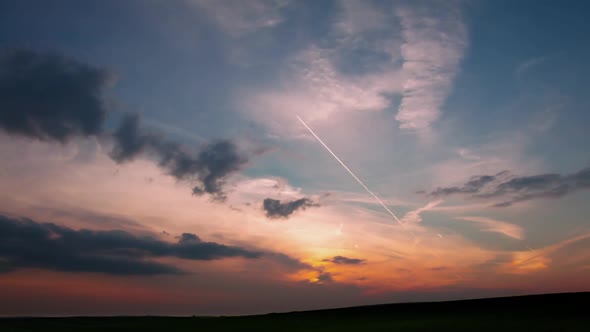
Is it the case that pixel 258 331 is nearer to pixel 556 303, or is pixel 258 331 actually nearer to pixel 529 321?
pixel 529 321

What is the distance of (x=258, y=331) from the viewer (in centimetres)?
3138

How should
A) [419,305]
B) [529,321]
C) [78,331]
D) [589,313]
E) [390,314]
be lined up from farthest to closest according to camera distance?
[419,305]
[390,314]
[78,331]
[589,313]
[529,321]

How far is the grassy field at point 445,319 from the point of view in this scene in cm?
2744

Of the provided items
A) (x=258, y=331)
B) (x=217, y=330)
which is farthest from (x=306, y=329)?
(x=217, y=330)

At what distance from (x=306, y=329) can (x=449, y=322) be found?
1075 cm

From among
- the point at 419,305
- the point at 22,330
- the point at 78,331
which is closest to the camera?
the point at 22,330

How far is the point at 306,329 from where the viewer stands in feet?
106

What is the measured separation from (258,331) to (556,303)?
89.2 ft

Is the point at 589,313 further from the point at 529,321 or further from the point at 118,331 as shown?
the point at 118,331

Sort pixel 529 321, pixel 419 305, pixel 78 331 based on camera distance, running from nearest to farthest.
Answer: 1. pixel 529 321
2. pixel 78 331
3. pixel 419 305

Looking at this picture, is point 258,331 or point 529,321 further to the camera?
point 258,331

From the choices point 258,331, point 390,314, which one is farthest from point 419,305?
point 258,331

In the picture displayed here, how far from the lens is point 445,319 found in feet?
111

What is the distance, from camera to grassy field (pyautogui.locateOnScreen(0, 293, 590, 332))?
27438 millimetres
